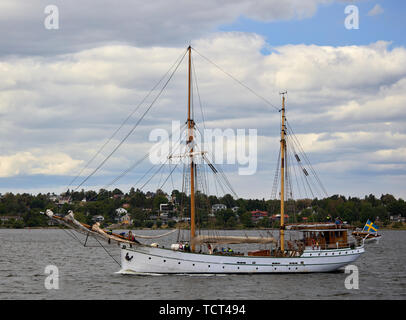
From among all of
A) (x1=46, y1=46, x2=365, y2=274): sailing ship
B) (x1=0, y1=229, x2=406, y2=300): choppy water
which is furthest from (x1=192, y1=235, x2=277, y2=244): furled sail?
(x1=0, y1=229, x2=406, y2=300): choppy water

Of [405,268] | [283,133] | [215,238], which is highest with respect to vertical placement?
[283,133]

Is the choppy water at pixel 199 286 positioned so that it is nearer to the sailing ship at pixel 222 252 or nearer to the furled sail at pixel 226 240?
the sailing ship at pixel 222 252

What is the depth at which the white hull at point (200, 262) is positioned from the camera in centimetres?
6247

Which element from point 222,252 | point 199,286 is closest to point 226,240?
point 222,252

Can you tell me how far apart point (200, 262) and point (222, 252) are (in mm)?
3038

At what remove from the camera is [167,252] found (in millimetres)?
62500

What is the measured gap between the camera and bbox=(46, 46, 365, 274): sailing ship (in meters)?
62.5

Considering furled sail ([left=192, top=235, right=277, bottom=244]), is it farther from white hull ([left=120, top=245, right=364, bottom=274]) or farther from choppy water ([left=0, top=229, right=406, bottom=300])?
choppy water ([left=0, top=229, right=406, bottom=300])

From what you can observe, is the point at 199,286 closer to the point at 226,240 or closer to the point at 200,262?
the point at 200,262

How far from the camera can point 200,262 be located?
6278cm
